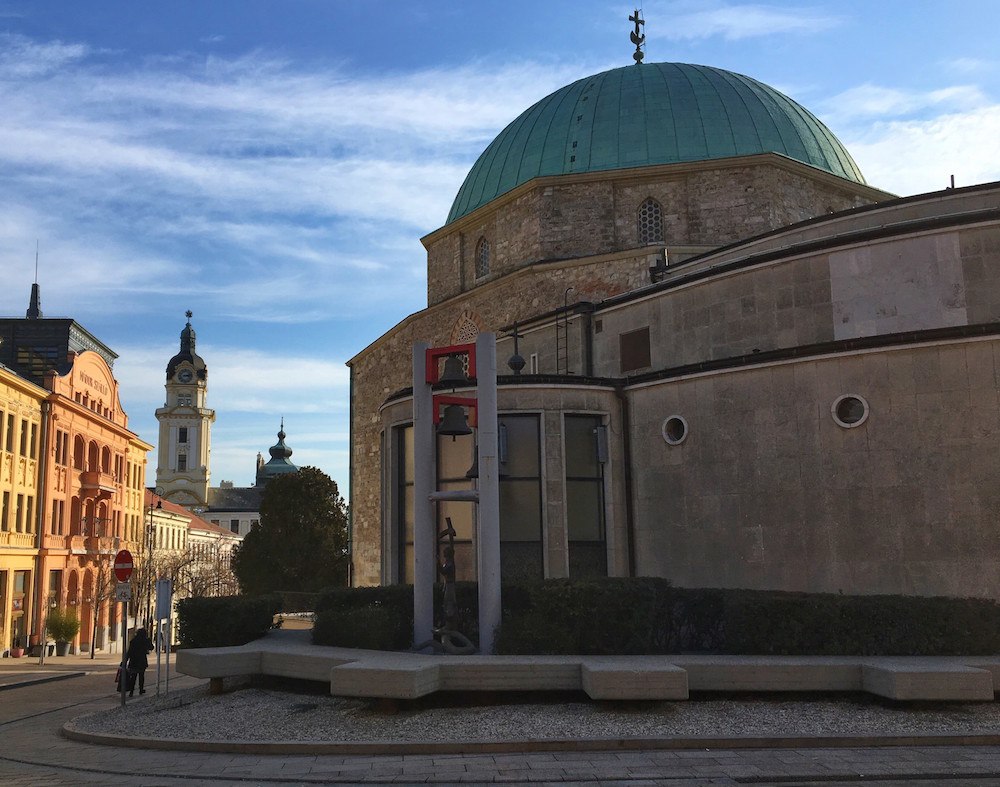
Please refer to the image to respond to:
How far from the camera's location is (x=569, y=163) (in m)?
30.7

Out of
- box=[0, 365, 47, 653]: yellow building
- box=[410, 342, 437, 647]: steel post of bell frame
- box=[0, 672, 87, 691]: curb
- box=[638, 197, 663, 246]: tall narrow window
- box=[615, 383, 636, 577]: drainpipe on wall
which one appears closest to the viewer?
box=[410, 342, 437, 647]: steel post of bell frame

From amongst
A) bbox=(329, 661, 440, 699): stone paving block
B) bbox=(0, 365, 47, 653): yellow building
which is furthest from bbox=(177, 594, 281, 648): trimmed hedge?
bbox=(0, 365, 47, 653): yellow building

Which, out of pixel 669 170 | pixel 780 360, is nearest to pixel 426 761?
pixel 780 360

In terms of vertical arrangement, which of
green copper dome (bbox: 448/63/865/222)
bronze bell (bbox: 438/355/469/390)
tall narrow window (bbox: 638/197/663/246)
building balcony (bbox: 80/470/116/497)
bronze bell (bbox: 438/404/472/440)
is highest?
green copper dome (bbox: 448/63/865/222)

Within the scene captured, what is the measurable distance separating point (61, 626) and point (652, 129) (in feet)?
99.5

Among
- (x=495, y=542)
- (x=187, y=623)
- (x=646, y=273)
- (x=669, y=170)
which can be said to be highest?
(x=669, y=170)

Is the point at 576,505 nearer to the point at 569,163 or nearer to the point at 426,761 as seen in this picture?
the point at 426,761

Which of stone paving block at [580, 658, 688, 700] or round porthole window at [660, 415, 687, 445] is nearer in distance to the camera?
stone paving block at [580, 658, 688, 700]

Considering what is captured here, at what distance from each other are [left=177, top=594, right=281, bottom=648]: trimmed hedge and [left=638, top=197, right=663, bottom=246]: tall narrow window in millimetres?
18027

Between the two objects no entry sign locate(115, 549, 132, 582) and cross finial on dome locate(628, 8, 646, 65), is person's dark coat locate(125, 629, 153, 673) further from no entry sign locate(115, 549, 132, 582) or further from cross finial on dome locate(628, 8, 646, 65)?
cross finial on dome locate(628, 8, 646, 65)

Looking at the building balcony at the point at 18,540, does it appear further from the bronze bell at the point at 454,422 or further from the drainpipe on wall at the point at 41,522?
the bronze bell at the point at 454,422

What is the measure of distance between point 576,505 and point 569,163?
16283 millimetres

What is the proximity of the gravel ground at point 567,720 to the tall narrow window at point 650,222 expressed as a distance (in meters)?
19.6

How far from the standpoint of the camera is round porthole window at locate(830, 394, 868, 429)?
599 inches
